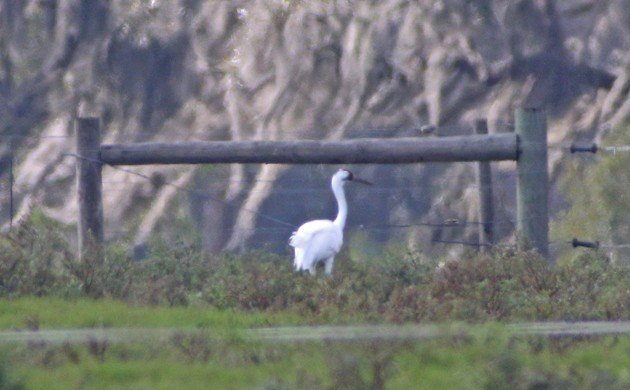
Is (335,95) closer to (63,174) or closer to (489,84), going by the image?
(489,84)

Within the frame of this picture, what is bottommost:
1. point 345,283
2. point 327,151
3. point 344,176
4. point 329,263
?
point 345,283

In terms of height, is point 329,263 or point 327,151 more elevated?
point 327,151

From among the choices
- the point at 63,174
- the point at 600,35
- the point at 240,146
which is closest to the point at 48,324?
the point at 240,146

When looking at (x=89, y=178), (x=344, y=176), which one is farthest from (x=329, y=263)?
(x=89, y=178)

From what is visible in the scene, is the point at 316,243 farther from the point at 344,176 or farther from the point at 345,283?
the point at 345,283

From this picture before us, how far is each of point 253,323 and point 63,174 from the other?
1093 centimetres

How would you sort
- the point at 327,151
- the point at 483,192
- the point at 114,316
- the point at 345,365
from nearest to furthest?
the point at 345,365
the point at 114,316
the point at 327,151
the point at 483,192

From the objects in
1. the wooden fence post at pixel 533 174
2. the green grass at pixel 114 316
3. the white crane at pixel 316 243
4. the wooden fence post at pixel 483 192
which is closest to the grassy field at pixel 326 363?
the green grass at pixel 114 316

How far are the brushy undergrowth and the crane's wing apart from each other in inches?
13.1

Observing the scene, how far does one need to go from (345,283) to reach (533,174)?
6.69 ft

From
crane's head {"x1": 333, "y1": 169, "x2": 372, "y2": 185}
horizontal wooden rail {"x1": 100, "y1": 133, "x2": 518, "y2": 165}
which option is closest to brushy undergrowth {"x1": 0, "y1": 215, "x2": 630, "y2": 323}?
horizontal wooden rail {"x1": 100, "y1": 133, "x2": 518, "y2": 165}

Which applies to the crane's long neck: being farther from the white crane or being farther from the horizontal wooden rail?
the horizontal wooden rail

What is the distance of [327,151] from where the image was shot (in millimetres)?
10320

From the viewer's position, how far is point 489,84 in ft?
60.7
